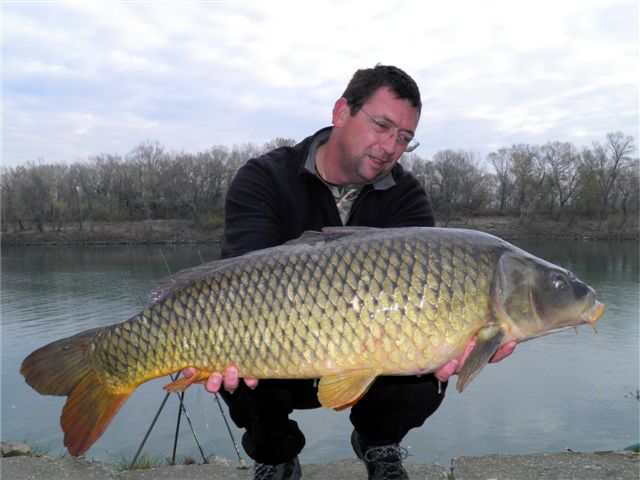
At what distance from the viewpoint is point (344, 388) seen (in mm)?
1586

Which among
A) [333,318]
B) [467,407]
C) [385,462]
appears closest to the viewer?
[333,318]

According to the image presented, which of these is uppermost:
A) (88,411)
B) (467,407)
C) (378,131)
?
(378,131)

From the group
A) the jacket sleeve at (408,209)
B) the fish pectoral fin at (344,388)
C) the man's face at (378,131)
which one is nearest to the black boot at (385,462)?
the fish pectoral fin at (344,388)

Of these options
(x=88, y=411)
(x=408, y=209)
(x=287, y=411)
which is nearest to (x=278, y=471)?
(x=287, y=411)

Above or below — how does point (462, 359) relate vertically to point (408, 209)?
below

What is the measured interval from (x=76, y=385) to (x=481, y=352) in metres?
1.23

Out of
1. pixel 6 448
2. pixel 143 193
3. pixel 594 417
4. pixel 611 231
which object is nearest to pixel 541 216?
pixel 611 231

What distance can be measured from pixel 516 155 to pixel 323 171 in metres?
42.9

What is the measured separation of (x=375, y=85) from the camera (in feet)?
7.06

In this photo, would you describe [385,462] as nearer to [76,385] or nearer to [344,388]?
[344,388]

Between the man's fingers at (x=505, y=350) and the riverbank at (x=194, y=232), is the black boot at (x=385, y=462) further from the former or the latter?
the riverbank at (x=194, y=232)

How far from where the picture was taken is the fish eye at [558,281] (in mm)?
1617

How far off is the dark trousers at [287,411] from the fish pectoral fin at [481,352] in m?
0.46

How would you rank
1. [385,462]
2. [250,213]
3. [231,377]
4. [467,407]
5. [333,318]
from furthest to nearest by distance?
[467,407]
[250,213]
[385,462]
[231,377]
[333,318]
